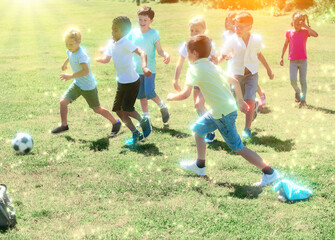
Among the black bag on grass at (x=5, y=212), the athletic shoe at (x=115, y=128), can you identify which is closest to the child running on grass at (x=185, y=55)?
the athletic shoe at (x=115, y=128)

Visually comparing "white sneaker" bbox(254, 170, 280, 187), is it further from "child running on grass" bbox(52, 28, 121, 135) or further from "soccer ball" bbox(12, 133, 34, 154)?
"soccer ball" bbox(12, 133, 34, 154)

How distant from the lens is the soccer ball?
6152mm

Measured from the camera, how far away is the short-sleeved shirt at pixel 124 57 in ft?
20.9

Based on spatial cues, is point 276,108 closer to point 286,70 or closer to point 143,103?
point 143,103

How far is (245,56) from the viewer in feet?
21.3

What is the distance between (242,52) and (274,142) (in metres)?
1.58

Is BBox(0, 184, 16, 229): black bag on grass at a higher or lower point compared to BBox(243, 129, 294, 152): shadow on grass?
higher

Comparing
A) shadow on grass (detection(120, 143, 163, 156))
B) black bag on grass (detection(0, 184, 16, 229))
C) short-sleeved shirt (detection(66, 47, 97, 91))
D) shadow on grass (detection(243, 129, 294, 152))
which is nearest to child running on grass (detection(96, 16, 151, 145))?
shadow on grass (detection(120, 143, 163, 156))

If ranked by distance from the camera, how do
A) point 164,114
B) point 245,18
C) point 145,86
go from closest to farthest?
point 245,18 → point 145,86 → point 164,114

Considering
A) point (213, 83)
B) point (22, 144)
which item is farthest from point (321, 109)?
point (22, 144)

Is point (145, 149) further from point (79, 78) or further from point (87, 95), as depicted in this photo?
point (79, 78)

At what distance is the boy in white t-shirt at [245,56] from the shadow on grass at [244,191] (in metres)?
1.83

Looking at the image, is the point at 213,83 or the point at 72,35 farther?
the point at 72,35

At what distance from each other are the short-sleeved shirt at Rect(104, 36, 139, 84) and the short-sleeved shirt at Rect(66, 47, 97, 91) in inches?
18.3
